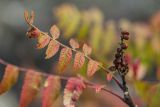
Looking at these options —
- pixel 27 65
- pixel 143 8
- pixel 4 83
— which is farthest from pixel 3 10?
pixel 4 83

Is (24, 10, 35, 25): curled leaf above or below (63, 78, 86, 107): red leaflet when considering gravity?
above

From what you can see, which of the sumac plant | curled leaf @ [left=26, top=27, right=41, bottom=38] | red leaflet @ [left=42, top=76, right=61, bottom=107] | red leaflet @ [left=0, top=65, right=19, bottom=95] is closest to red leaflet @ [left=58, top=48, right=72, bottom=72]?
the sumac plant

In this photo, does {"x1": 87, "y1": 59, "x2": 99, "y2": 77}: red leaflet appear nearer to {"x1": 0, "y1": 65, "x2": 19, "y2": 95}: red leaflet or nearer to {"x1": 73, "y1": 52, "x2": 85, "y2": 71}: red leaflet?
{"x1": 73, "y1": 52, "x2": 85, "y2": 71}: red leaflet

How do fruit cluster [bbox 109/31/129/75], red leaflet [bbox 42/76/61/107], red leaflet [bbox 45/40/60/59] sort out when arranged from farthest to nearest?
1. red leaflet [bbox 42/76/61/107]
2. red leaflet [bbox 45/40/60/59]
3. fruit cluster [bbox 109/31/129/75]

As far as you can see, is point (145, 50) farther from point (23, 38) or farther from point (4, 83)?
point (23, 38)

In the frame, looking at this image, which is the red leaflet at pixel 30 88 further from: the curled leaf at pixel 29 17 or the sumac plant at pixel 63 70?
the curled leaf at pixel 29 17

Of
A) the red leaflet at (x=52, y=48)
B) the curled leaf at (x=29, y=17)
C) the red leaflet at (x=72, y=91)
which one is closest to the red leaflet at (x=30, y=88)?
the red leaflet at (x=72, y=91)

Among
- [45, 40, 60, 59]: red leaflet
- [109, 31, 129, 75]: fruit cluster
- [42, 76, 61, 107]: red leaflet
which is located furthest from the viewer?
[42, 76, 61, 107]: red leaflet
